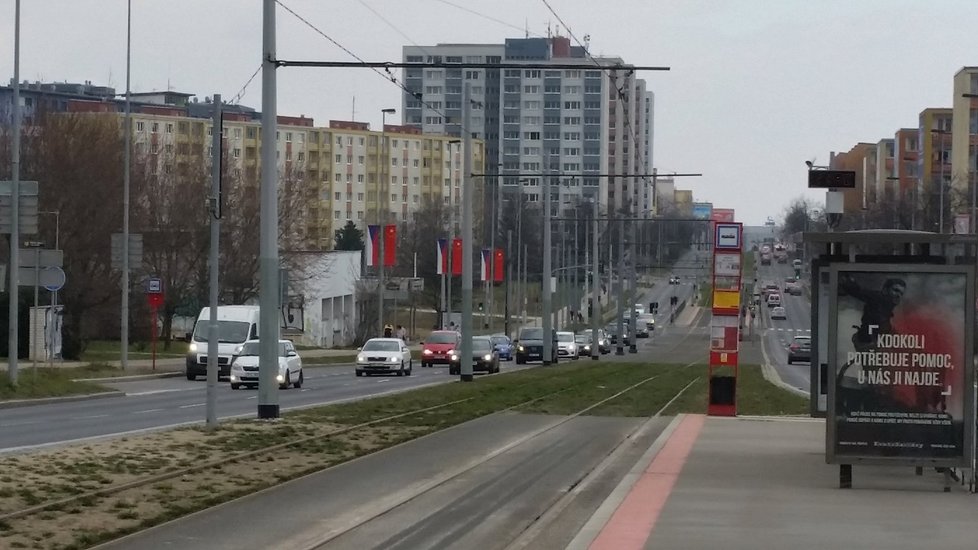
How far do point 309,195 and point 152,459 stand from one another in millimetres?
62447

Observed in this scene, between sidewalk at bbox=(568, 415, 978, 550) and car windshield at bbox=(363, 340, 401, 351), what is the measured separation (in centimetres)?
3511

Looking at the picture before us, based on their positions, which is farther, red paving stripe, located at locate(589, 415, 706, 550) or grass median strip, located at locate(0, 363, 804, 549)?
grass median strip, located at locate(0, 363, 804, 549)

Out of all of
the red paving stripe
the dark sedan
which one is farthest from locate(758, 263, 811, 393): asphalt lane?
the red paving stripe

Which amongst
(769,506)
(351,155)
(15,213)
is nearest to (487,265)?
(15,213)

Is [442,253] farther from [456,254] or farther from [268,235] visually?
[268,235]

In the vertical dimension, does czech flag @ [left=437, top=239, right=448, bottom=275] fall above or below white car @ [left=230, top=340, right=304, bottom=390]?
above

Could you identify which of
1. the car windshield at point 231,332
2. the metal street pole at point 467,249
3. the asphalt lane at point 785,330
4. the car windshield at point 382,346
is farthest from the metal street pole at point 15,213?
the asphalt lane at point 785,330

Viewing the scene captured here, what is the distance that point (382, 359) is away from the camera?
179ft

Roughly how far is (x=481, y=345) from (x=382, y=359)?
4.88 metres

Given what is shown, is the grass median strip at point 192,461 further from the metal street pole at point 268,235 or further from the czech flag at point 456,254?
the czech flag at point 456,254

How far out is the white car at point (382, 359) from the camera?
180 ft

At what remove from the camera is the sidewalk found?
1222 centimetres

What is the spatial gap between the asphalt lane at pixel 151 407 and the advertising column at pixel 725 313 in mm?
9242

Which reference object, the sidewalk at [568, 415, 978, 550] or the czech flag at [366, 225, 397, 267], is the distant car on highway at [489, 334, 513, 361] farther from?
the sidewalk at [568, 415, 978, 550]
